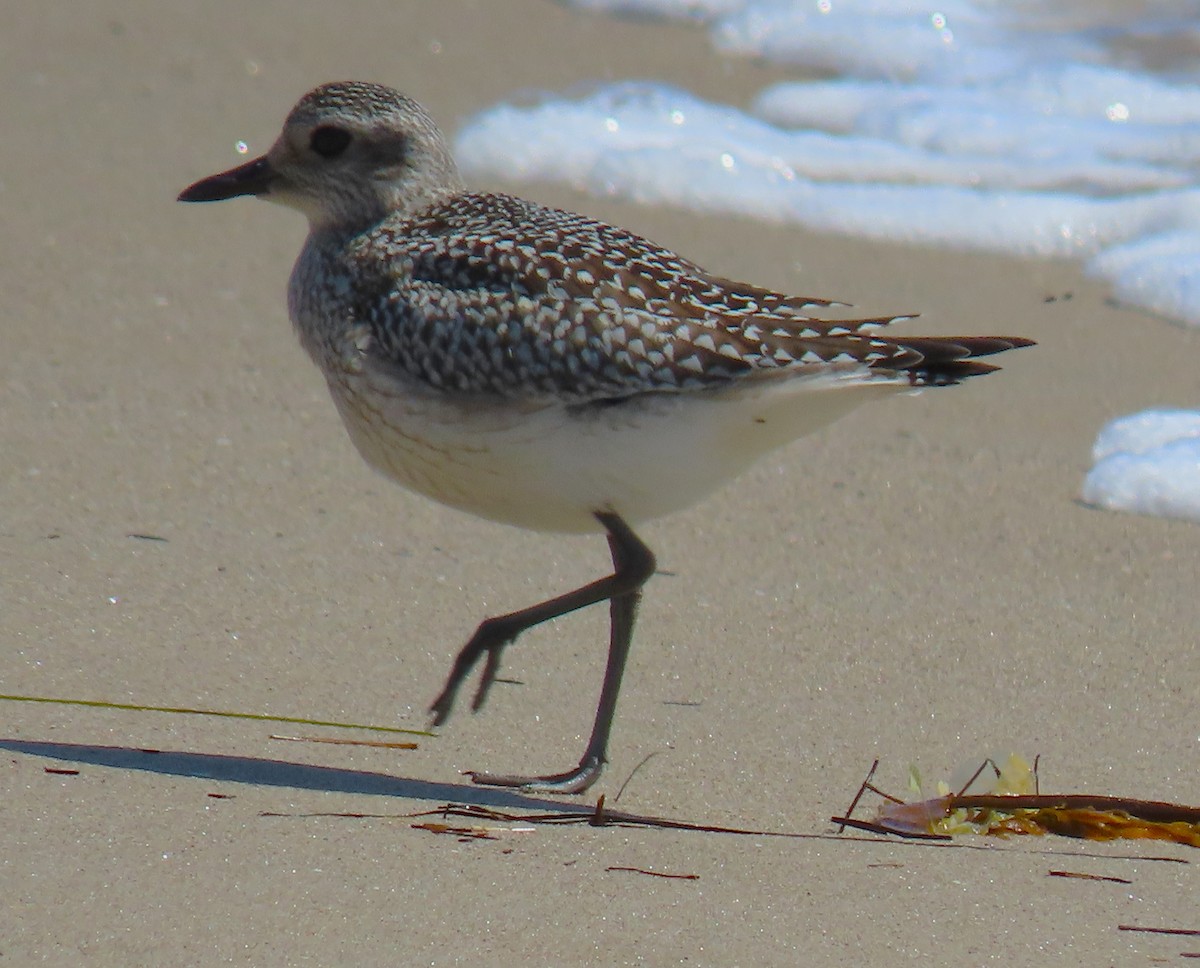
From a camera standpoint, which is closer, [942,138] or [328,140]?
[328,140]

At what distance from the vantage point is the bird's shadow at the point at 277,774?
3.77 metres

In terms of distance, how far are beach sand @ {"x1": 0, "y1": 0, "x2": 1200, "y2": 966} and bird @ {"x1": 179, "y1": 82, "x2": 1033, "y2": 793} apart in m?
0.37

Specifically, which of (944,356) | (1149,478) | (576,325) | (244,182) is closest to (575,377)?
(576,325)

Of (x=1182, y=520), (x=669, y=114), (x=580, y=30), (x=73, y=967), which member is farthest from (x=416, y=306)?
(x=580, y=30)

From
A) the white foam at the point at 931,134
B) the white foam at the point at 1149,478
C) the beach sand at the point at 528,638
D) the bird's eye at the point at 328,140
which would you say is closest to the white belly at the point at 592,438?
the beach sand at the point at 528,638

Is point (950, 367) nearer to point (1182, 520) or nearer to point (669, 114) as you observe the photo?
point (1182, 520)

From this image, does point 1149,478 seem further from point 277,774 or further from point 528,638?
point 277,774

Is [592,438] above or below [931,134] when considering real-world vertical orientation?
below

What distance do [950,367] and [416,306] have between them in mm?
1119

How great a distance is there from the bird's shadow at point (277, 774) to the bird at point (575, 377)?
7cm

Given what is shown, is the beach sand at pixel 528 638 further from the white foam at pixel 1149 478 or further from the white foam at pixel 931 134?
the white foam at pixel 931 134

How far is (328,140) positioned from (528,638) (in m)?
1.28

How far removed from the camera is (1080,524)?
5.57 metres

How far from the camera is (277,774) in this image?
12.6 feet
